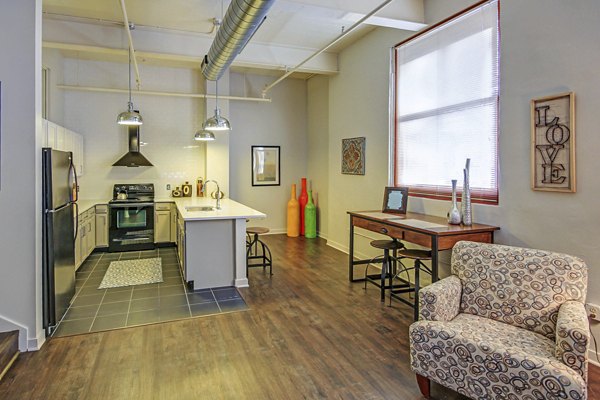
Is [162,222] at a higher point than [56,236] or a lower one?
lower

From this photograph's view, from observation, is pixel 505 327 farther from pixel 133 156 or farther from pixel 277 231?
pixel 133 156

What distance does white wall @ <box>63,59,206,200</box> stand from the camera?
6.77 meters

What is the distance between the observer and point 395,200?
15.5 feet

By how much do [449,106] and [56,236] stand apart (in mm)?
3965

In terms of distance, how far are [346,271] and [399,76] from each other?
8.67 feet

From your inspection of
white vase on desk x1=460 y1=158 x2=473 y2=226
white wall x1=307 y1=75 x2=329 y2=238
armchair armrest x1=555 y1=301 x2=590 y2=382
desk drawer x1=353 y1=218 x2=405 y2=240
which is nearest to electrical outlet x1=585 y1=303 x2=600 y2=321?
armchair armrest x1=555 y1=301 x2=590 y2=382

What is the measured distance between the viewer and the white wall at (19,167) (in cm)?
296

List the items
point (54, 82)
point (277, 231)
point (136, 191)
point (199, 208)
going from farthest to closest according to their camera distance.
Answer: point (277, 231)
point (136, 191)
point (54, 82)
point (199, 208)

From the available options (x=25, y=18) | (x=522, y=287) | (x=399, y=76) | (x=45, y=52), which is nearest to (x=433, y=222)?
(x=522, y=287)

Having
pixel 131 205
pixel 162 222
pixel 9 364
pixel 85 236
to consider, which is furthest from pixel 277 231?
pixel 9 364

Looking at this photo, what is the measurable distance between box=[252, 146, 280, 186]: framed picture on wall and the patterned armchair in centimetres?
558

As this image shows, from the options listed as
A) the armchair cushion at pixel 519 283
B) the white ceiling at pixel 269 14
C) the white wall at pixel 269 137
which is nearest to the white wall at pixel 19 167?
the white ceiling at pixel 269 14

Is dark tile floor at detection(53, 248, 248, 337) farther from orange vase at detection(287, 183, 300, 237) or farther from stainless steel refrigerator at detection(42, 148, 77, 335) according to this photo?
orange vase at detection(287, 183, 300, 237)

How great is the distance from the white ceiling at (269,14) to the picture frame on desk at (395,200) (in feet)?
6.32
